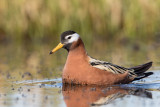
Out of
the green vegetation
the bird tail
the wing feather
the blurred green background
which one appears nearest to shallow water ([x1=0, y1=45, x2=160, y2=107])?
the bird tail

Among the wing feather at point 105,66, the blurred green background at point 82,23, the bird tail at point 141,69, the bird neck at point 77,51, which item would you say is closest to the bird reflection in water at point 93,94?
the wing feather at point 105,66

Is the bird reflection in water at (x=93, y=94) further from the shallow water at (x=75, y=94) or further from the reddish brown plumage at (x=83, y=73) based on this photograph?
the reddish brown plumage at (x=83, y=73)

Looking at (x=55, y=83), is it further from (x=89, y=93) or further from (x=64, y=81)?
(x=89, y=93)

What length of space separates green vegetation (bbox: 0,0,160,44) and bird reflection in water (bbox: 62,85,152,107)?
1055 centimetres

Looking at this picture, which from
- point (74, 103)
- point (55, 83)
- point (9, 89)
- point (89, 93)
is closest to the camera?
point (74, 103)

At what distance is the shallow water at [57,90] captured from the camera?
823cm

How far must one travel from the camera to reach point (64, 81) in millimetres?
10414

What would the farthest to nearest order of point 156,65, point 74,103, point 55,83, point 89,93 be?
1. point 156,65
2. point 55,83
3. point 89,93
4. point 74,103

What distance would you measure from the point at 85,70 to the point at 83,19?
35.8 ft

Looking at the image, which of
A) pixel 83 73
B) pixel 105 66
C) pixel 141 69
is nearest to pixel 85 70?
pixel 83 73

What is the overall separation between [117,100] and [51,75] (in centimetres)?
427

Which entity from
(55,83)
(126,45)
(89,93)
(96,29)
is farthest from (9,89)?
(96,29)

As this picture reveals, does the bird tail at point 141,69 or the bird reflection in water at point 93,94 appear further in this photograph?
the bird tail at point 141,69

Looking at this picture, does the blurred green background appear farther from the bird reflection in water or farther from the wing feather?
the bird reflection in water
